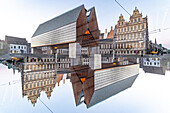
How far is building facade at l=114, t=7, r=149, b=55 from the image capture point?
813cm

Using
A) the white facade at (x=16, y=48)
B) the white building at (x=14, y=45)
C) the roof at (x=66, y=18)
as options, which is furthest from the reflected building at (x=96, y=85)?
the white building at (x=14, y=45)

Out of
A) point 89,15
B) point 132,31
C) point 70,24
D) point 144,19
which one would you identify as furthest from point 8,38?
point 144,19

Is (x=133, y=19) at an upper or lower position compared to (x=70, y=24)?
upper

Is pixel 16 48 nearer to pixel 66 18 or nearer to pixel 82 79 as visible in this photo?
pixel 66 18

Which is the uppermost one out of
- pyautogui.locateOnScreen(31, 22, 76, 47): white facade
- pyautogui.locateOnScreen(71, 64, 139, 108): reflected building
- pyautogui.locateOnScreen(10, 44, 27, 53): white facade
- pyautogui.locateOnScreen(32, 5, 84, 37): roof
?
pyautogui.locateOnScreen(32, 5, 84, 37): roof

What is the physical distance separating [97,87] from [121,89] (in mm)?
3916

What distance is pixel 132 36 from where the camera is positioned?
862 cm

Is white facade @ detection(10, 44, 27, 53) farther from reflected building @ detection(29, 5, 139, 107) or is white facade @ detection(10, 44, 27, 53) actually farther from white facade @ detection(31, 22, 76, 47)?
reflected building @ detection(29, 5, 139, 107)

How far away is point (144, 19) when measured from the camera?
9.07m

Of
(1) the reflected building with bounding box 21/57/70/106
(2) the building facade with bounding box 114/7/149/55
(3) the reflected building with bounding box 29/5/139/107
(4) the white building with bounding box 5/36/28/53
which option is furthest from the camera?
(4) the white building with bounding box 5/36/28/53

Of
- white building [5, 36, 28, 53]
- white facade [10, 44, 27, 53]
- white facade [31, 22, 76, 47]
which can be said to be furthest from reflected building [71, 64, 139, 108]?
white building [5, 36, 28, 53]

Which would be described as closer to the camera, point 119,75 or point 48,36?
point 119,75

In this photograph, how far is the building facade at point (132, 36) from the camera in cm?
813

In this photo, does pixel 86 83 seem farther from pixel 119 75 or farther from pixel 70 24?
pixel 70 24
